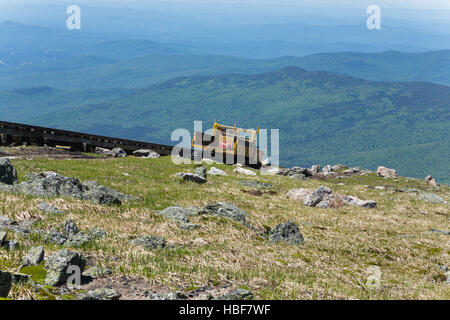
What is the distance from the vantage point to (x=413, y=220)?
70.5ft

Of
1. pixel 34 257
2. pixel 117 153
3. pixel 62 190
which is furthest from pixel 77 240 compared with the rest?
pixel 117 153

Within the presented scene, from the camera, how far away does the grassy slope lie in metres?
8.79

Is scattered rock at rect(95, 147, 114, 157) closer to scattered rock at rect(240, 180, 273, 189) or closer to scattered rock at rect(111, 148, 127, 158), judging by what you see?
scattered rock at rect(111, 148, 127, 158)

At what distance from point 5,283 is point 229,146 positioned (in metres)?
41.2

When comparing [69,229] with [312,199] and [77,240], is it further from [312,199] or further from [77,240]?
[312,199]

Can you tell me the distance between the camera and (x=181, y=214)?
48.2ft

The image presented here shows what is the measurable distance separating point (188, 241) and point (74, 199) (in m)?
4.75

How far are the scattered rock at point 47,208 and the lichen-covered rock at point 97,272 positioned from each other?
4.92 metres

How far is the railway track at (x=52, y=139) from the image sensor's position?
35.9m

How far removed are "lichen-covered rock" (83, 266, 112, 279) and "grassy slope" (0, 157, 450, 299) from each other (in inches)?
8.0

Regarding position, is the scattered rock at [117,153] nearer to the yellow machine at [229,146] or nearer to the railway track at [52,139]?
the railway track at [52,139]
